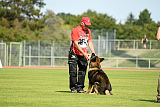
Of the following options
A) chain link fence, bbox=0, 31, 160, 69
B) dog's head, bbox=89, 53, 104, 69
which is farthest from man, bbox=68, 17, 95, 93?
chain link fence, bbox=0, 31, 160, 69

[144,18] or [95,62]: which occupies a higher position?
[144,18]

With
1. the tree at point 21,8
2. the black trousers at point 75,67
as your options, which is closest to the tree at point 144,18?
the tree at point 21,8

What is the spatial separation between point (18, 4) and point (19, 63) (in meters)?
18.9

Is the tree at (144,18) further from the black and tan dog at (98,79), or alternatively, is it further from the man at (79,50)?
the black and tan dog at (98,79)

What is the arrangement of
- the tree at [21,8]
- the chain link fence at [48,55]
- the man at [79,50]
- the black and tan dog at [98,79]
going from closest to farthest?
the black and tan dog at [98,79] < the man at [79,50] < the chain link fence at [48,55] < the tree at [21,8]

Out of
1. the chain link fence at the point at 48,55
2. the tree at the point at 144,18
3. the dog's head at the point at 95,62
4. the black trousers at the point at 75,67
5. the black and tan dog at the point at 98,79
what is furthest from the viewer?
the tree at the point at 144,18

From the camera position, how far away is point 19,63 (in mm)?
40688

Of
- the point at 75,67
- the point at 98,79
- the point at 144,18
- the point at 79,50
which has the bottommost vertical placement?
the point at 98,79

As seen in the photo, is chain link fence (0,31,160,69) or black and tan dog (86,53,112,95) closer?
black and tan dog (86,53,112,95)

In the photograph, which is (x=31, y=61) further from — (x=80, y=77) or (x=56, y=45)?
(x=80, y=77)

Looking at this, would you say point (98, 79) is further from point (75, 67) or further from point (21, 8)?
point (21, 8)

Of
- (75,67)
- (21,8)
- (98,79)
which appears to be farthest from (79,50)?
(21,8)

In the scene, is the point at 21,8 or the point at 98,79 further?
the point at 21,8

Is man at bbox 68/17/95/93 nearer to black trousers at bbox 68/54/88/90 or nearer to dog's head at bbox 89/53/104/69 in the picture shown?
black trousers at bbox 68/54/88/90
